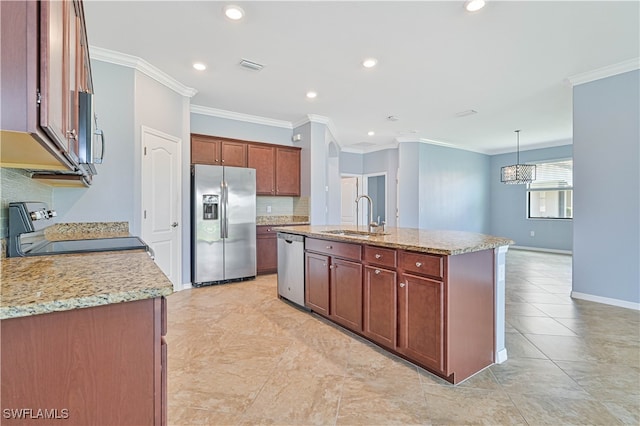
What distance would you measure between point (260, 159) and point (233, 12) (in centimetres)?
285

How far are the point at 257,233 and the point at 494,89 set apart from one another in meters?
3.98

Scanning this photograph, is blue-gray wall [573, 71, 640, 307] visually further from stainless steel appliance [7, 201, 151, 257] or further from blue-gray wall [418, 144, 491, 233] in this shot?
stainless steel appliance [7, 201, 151, 257]

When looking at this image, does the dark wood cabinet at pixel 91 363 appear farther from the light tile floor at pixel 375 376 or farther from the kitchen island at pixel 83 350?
the light tile floor at pixel 375 376

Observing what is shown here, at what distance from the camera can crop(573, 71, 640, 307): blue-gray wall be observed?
3357 mm

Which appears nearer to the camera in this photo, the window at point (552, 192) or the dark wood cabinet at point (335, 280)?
the dark wood cabinet at point (335, 280)

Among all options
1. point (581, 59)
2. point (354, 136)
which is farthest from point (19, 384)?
point (354, 136)

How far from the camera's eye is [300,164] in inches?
219

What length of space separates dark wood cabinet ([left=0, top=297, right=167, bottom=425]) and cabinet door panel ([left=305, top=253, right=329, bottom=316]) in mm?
2071

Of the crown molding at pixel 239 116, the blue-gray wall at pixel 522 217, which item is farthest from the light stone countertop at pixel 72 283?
the blue-gray wall at pixel 522 217

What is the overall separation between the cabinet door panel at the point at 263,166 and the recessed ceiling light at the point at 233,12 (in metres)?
2.67

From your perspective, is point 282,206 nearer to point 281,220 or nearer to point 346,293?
point 281,220

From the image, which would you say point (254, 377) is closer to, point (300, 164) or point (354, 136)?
point (300, 164)

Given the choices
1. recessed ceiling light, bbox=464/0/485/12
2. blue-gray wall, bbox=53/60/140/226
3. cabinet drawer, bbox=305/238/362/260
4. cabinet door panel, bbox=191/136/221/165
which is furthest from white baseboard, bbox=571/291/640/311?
blue-gray wall, bbox=53/60/140/226

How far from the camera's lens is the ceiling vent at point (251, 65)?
3323mm
